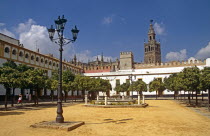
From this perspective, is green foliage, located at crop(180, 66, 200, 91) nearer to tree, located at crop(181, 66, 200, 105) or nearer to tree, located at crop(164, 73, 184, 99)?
tree, located at crop(181, 66, 200, 105)

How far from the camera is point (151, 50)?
4540 inches

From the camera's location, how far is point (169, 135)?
8492 millimetres

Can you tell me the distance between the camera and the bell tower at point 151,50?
114m

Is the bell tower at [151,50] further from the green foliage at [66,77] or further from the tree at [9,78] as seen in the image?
the tree at [9,78]

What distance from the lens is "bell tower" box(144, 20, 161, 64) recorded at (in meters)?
114

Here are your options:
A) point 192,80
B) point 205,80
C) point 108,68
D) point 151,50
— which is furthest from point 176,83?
point 151,50

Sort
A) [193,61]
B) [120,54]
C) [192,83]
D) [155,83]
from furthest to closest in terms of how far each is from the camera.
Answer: [120,54]
[193,61]
[155,83]
[192,83]

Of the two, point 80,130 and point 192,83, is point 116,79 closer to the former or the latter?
point 192,83

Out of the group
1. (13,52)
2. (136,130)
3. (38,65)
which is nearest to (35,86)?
(13,52)

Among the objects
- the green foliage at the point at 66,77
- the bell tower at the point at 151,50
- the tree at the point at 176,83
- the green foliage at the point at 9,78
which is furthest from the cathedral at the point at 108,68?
the bell tower at the point at 151,50

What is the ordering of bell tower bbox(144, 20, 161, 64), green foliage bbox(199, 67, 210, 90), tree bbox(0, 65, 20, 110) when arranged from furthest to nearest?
bell tower bbox(144, 20, 161, 64) < green foliage bbox(199, 67, 210, 90) < tree bbox(0, 65, 20, 110)

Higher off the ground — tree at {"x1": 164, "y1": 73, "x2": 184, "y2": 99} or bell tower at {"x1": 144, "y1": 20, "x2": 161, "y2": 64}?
bell tower at {"x1": 144, "y1": 20, "x2": 161, "y2": 64}

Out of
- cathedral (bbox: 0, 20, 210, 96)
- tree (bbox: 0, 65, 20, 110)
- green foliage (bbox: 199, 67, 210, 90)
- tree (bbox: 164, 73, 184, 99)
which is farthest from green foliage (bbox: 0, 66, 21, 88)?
green foliage (bbox: 199, 67, 210, 90)

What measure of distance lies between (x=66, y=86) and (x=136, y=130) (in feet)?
71.8
